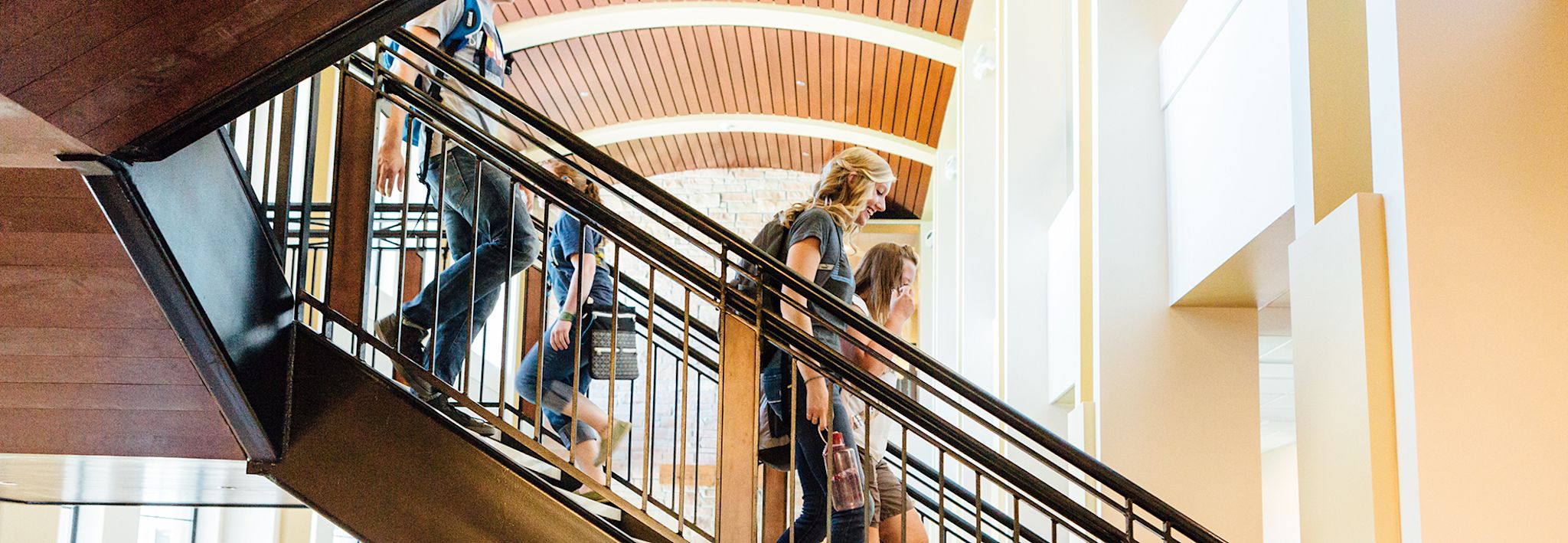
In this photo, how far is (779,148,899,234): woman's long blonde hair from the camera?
3.48m

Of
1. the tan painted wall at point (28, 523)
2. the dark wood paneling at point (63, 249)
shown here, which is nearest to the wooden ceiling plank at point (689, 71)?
the tan painted wall at point (28, 523)

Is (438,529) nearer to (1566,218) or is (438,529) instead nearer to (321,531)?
(1566,218)

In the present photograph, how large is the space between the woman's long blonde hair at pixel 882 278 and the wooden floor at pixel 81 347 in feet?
5.97

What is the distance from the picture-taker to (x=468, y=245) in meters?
3.46

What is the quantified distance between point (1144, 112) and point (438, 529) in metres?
3.60

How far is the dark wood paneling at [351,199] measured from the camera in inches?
115

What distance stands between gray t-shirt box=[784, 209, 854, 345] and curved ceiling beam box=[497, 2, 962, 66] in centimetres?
581

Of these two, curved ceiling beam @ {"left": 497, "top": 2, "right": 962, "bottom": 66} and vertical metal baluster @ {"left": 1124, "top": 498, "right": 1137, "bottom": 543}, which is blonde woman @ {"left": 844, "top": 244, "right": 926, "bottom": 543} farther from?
curved ceiling beam @ {"left": 497, "top": 2, "right": 962, "bottom": 66}

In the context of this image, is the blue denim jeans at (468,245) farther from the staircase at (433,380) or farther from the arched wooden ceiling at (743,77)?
the arched wooden ceiling at (743,77)

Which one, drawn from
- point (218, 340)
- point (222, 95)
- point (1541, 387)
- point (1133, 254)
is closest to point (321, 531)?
point (1133, 254)

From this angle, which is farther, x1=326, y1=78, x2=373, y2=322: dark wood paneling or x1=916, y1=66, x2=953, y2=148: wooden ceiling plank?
x1=916, y1=66, x2=953, y2=148: wooden ceiling plank

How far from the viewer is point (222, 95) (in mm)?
2035

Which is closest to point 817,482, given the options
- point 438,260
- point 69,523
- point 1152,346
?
point 438,260

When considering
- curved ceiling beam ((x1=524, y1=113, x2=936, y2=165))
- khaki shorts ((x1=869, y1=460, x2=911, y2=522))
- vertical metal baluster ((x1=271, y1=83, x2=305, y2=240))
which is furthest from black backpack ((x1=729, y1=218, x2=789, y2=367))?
curved ceiling beam ((x1=524, y1=113, x2=936, y2=165))
